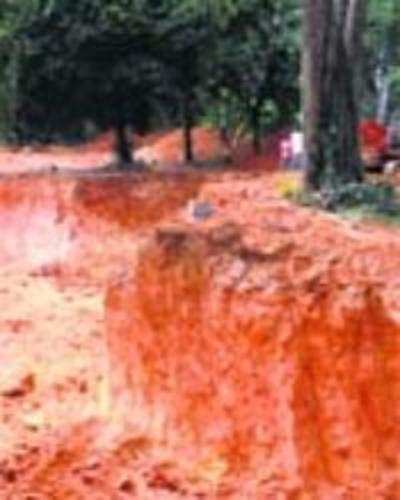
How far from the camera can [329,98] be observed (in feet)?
44.2

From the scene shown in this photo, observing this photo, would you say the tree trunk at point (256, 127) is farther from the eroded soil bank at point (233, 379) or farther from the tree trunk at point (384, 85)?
the eroded soil bank at point (233, 379)

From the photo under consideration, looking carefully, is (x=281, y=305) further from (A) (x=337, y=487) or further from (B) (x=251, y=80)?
(B) (x=251, y=80)

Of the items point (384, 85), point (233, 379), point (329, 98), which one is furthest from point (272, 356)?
point (384, 85)

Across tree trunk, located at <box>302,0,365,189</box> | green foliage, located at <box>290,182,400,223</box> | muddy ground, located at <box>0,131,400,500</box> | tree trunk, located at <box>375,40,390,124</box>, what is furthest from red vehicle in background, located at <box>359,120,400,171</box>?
muddy ground, located at <box>0,131,400,500</box>

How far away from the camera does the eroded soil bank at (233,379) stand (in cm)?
877

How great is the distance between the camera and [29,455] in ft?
34.9

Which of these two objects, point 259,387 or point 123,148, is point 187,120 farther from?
point 259,387

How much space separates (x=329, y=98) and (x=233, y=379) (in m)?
4.91

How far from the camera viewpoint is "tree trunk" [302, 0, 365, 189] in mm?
13336

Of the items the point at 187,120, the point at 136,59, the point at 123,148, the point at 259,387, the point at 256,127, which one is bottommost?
the point at 259,387

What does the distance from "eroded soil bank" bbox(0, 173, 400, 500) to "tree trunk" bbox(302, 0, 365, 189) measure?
1.16m

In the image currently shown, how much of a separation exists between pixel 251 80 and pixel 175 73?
2.05 meters

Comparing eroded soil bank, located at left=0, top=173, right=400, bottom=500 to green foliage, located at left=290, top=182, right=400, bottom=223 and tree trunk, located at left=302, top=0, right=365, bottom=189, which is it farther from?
tree trunk, located at left=302, top=0, right=365, bottom=189

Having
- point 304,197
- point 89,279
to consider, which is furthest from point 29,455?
point 89,279
